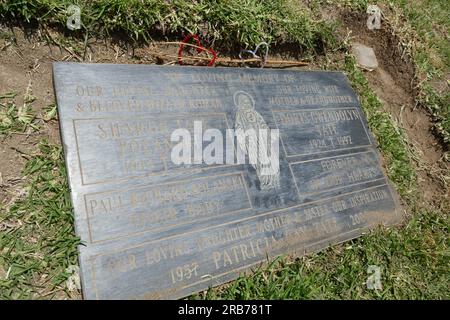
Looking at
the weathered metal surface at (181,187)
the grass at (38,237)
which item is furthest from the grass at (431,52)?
the grass at (38,237)

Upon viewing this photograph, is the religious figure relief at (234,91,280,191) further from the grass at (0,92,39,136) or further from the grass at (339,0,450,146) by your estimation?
the grass at (339,0,450,146)

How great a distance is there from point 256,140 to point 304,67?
132 centimetres

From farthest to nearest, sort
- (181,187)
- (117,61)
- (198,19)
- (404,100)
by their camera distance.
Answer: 1. (404,100)
2. (198,19)
3. (117,61)
4. (181,187)

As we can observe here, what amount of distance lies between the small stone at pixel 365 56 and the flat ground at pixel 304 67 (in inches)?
3.2

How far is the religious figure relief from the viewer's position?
230cm

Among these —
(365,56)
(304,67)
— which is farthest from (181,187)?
(365,56)

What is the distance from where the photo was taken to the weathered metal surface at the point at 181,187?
1753mm

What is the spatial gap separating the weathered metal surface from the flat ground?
5.7 inches

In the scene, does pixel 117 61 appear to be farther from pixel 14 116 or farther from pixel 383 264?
pixel 383 264

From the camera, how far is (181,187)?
1986mm

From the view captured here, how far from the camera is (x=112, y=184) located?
1.83 metres

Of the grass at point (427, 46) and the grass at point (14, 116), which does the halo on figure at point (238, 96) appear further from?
the grass at point (427, 46)

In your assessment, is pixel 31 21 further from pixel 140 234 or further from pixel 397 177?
pixel 397 177
